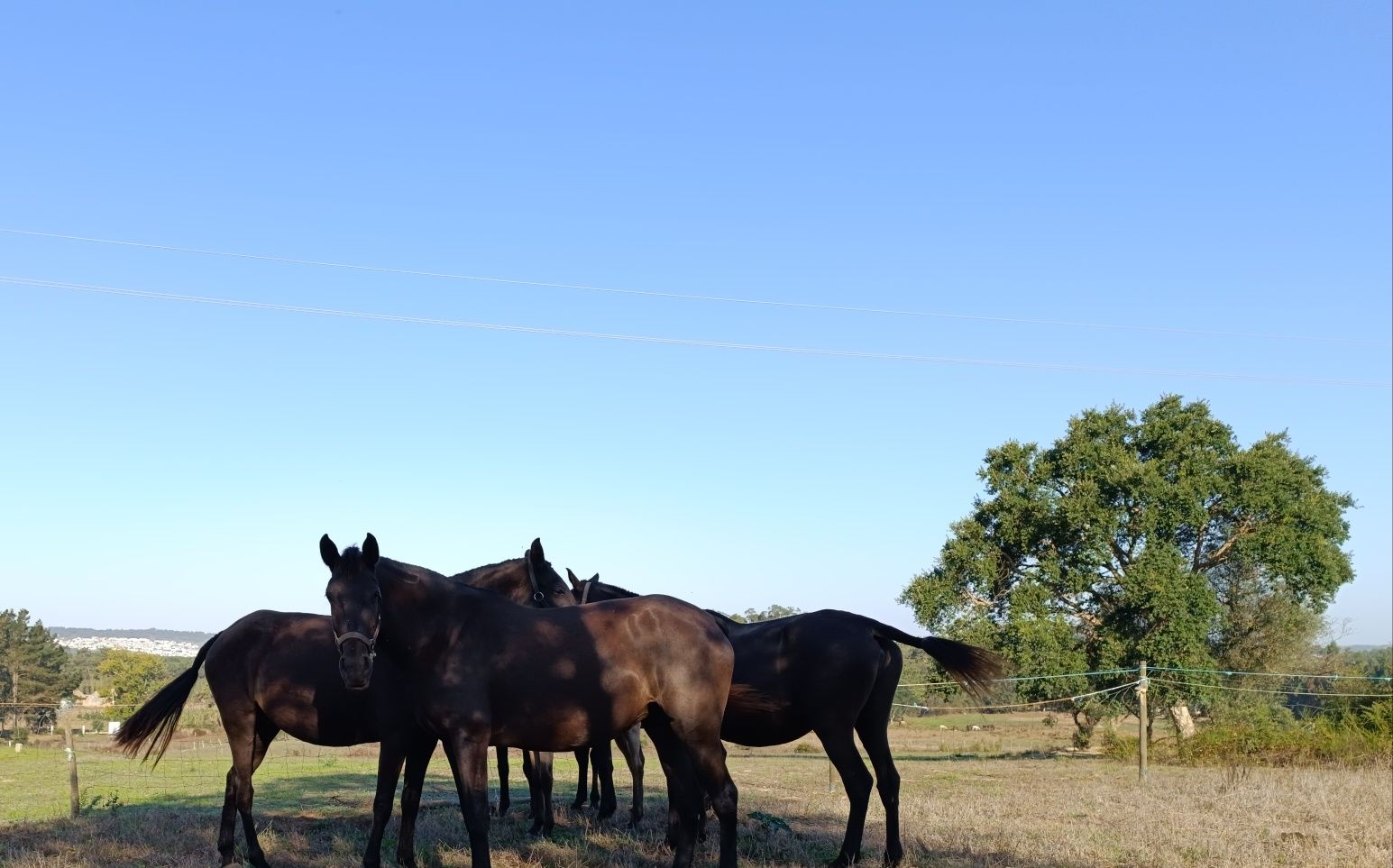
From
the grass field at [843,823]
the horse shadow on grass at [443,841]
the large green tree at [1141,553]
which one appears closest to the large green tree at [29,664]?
the grass field at [843,823]

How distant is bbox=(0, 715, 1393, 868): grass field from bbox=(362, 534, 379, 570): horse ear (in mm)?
2798

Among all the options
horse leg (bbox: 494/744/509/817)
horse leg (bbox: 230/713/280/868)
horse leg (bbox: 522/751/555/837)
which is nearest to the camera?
horse leg (bbox: 230/713/280/868)

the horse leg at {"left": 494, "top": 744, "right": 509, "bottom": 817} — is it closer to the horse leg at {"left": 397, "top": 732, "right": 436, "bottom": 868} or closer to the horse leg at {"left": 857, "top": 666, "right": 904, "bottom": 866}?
the horse leg at {"left": 397, "top": 732, "right": 436, "bottom": 868}

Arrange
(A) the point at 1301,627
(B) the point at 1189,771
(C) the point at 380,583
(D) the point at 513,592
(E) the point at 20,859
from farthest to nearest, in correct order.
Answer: (A) the point at 1301,627, (B) the point at 1189,771, (D) the point at 513,592, (E) the point at 20,859, (C) the point at 380,583

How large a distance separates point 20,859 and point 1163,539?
2779cm

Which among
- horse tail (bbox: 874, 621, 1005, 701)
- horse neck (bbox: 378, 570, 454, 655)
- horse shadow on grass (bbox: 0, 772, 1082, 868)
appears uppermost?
horse neck (bbox: 378, 570, 454, 655)

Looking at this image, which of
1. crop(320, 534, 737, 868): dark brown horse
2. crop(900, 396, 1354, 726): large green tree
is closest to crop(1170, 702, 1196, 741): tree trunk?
crop(900, 396, 1354, 726): large green tree

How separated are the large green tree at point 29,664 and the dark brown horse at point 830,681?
176ft

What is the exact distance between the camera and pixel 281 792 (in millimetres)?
15969

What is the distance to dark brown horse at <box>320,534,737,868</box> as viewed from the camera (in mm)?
6902

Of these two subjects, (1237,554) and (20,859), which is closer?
(20,859)

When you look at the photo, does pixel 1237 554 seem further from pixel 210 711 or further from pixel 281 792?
pixel 210 711

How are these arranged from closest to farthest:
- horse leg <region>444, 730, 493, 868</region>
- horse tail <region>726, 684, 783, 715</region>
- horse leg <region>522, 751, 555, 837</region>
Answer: horse leg <region>444, 730, 493, 868</region>, horse tail <region>726, 684, 783, 715</region>, horse leg <region>522, 751, 555, 837</region>

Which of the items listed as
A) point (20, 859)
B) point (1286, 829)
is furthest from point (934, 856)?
point (20, 859)
